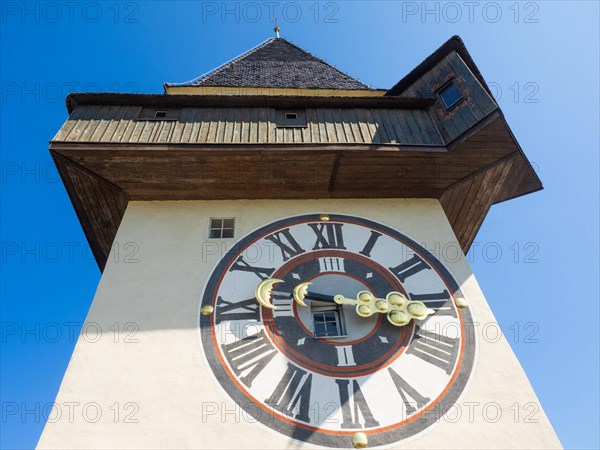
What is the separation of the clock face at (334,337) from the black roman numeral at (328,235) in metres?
A: 0.01

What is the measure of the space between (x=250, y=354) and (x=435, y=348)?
6.56 feet

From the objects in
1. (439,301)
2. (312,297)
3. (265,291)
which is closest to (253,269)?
(265,291)

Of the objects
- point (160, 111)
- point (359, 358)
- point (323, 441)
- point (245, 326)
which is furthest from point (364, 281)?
point (160, 111)

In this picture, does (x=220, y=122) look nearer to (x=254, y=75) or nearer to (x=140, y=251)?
(x=140, y=251)

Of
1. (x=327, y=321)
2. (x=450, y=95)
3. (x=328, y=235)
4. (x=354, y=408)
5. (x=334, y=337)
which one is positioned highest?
(x=450, y=95)

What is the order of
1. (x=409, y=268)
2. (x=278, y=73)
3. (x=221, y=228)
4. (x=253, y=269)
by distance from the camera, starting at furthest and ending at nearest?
(x=278, y=73) < (x=221, y=228) < (x=409, y=268) < (x=253, y=269)

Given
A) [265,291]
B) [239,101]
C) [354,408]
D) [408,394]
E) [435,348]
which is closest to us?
[354,408]

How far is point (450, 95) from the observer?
25.4 ft

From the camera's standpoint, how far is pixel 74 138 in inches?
265

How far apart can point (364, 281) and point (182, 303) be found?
2187mm

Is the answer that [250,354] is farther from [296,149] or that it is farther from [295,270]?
[296,149]

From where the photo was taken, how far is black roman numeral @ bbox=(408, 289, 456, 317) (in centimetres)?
600

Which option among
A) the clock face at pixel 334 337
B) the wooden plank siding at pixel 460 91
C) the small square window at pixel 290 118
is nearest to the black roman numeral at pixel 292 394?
the clock face at pixel 334 337

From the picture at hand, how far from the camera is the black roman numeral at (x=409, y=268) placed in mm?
6398
